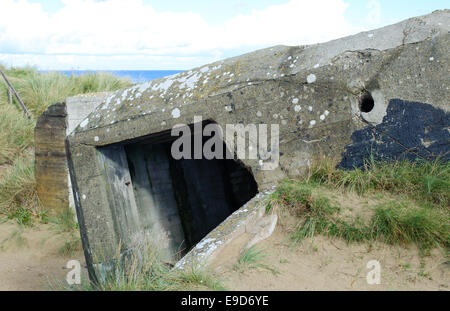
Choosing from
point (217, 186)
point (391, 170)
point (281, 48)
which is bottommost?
point (217, 186)

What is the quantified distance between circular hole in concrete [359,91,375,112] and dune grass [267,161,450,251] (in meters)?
0.43

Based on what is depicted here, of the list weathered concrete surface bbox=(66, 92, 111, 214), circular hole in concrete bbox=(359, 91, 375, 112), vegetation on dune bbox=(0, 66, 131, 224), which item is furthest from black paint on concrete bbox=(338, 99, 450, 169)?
vegetation on dune bbox=(0, 66, 131, 224)

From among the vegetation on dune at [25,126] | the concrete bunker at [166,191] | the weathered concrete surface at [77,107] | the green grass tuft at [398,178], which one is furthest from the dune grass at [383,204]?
the vegetation on dune at [25,126]

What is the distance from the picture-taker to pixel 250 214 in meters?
2.96

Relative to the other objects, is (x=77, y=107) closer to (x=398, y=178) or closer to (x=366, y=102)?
(x=366, y=102)

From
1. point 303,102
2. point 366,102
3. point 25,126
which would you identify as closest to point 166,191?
point 303,102

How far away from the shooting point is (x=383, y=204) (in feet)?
8.94

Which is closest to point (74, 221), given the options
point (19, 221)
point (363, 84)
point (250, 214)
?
point (19, 221)

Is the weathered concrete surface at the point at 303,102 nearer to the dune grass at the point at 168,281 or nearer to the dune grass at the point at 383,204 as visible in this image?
the dune grass at the point at 383,204

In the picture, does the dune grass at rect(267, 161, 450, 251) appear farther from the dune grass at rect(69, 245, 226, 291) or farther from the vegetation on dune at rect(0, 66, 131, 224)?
the vegetation on dune at rect(0, 66, 131, 224)

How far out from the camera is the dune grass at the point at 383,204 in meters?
2.55
